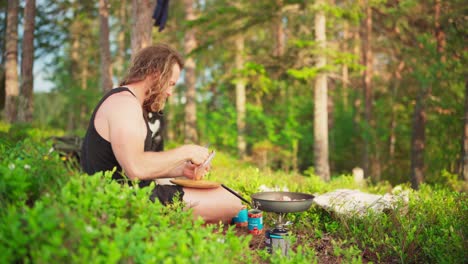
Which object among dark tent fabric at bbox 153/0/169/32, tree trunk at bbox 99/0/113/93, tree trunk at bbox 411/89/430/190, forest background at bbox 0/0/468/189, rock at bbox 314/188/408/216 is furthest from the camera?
tree trunk at bbox 411/89/430/190

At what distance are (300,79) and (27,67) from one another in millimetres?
7050

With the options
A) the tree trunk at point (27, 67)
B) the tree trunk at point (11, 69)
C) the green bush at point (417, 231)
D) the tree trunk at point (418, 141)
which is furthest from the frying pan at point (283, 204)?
the tree trunk at point (418, 141)

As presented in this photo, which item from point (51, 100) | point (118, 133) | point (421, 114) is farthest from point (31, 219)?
point (51, 100)

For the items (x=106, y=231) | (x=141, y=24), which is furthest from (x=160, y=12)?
(x=106, y=231)

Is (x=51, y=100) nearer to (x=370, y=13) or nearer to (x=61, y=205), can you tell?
(x=370, y=13)

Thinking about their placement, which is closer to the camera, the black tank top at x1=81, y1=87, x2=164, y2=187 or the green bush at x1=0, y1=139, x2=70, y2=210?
the green bush at x1=0, y1=139, x2=70, y2=210

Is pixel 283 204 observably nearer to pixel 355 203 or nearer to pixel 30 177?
pixel 355 203

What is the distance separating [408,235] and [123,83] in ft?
8.85

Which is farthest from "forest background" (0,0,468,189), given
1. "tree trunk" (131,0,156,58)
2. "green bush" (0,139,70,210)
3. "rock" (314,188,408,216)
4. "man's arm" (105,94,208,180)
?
"green bush" (0,139,70,210)

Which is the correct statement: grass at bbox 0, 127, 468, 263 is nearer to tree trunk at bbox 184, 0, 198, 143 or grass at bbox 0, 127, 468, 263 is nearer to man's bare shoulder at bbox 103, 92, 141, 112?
man's bare shoulder at bbox 103, 92, 141, 112

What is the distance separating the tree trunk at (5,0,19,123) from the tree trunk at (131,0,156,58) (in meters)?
5.17

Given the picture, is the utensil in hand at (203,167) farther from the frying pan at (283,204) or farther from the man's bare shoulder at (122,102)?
the man's bare shoulder at (122,102)

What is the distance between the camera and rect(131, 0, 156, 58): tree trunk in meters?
8.09

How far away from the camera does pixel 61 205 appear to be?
2221 millimetres
